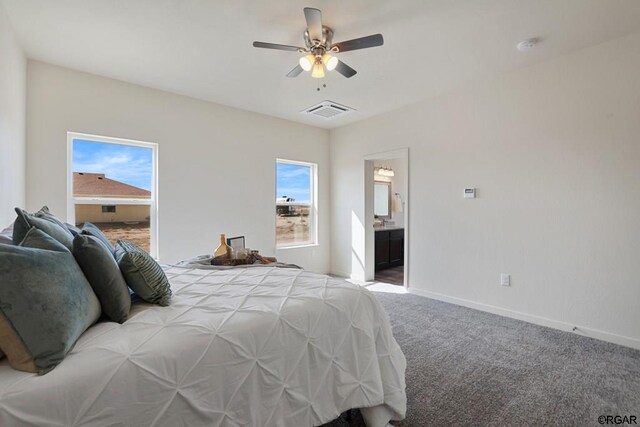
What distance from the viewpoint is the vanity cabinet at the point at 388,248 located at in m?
5.69

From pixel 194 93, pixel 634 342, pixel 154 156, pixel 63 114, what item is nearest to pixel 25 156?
pixel 63 114

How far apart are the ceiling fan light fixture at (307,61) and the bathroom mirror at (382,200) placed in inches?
177

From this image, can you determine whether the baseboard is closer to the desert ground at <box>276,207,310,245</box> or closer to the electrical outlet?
the electrical outlet

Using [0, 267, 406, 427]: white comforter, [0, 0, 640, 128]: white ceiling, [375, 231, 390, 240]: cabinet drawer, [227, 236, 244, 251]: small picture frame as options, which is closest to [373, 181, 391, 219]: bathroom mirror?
[375, 231, 390, 240]: cabinet drawer

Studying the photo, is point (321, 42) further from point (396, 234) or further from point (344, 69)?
point (396, 234)

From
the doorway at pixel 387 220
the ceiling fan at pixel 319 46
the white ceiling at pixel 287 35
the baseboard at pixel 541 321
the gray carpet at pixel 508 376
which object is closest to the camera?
the gray carpet at pixel 508 376

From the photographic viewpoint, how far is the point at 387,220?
22.3 feet

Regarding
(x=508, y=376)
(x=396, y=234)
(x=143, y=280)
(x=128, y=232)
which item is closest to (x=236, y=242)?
(x=128, y=232)

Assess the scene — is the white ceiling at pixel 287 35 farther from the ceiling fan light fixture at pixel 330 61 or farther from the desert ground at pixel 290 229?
the desert ground at pixel 290 229

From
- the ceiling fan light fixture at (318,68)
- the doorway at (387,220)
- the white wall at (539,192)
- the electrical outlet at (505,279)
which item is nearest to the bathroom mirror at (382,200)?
the doorway at (387,220)

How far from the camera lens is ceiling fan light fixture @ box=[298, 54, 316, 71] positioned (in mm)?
2391

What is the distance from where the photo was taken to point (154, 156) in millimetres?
3727

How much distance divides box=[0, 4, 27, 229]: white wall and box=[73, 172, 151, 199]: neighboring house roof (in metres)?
0.47

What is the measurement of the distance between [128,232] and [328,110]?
3.10 m
